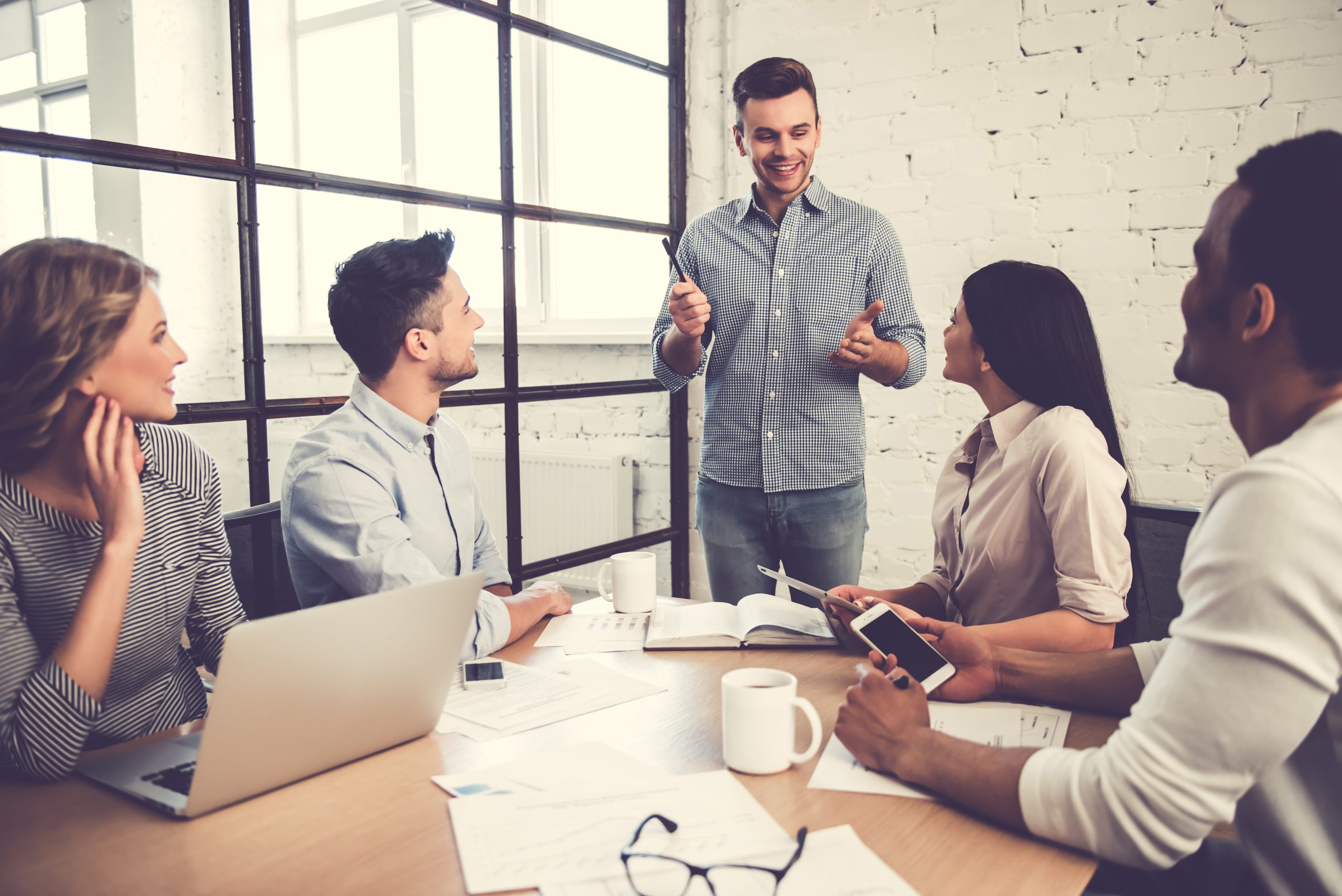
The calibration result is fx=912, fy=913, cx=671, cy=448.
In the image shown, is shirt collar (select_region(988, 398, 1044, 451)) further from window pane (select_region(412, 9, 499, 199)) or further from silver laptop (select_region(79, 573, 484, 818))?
window pane (select_region(412, 9, 499, 199))

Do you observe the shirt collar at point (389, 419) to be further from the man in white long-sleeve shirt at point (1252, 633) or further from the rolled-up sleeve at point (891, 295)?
the rolled-up sleeve at point (891, 295)

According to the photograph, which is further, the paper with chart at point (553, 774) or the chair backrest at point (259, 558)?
the chair backrest at point (259, 558)

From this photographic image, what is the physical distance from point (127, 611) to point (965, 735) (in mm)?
983

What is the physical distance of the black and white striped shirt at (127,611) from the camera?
916 mm

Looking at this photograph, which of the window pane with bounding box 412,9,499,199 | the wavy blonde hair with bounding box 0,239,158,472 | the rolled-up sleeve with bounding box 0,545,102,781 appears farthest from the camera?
the window pane with bounding box 412,9,499,199

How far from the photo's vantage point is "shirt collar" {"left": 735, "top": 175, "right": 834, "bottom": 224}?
90.4 inches

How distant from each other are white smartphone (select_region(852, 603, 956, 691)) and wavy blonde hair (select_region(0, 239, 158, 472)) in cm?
96

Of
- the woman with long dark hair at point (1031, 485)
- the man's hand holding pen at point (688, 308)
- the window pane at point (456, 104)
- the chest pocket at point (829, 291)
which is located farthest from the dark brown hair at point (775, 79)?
the woman with long dark hair at point (1031, 485)

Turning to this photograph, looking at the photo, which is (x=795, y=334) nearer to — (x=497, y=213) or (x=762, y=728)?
(x=497, y=213)

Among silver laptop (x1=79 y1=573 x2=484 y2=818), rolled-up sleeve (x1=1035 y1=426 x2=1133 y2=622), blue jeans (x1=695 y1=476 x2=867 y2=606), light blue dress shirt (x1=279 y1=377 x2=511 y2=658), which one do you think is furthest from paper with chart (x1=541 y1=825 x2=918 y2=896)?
blue jeans (x1=695 y1=476 x2=867 y2=606)

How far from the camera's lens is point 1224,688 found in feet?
2.34

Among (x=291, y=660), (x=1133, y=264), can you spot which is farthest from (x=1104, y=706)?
(x=1133, y=264)

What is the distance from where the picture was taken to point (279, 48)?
9.46 feet

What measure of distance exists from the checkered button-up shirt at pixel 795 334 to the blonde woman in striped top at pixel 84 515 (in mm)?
1352
